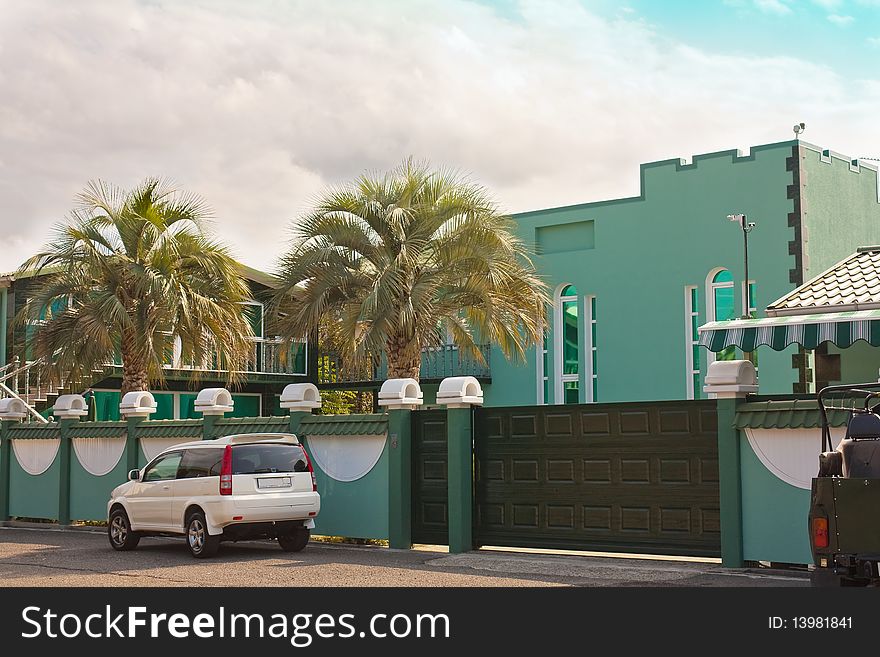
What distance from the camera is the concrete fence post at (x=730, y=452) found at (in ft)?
43.8

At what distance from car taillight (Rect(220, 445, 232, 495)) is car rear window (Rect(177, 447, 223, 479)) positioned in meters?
0.12

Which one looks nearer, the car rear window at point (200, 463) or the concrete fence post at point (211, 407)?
the car rear window at point (200, 463)

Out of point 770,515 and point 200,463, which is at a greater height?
point 200,463

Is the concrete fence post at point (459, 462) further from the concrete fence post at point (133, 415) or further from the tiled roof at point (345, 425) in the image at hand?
the concrete fence post at point (133, 415)

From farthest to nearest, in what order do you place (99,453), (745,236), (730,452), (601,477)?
(745,236), (99,453), (601,477), (730,452)

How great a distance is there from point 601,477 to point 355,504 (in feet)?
13.5

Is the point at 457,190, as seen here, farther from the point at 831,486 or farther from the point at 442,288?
the point at 831,486

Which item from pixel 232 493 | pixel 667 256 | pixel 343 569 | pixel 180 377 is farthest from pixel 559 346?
pixel 343 569

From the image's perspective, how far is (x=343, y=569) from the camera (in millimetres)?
13938

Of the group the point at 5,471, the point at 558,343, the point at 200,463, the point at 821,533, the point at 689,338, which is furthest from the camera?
the point at 558,343

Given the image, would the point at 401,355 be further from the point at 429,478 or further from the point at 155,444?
the point at 429,478

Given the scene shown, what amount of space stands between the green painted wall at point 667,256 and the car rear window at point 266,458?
15.7 m

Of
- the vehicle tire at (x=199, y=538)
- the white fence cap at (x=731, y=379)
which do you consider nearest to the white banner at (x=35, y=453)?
→ the vehicle tire at (x=199, y=538)

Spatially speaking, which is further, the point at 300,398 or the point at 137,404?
the point at 137,404
